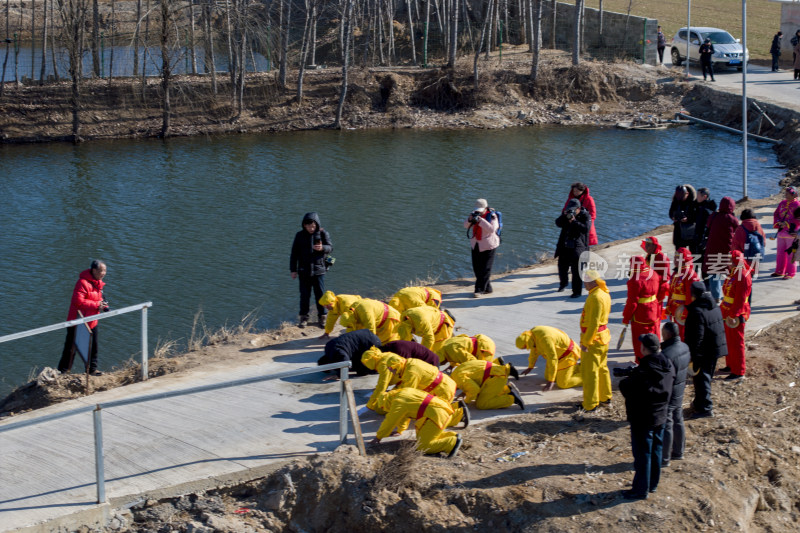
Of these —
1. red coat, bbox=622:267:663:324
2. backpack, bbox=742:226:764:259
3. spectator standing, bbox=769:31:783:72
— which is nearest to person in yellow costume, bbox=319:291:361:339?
red coat, bbox=622:267:663:324

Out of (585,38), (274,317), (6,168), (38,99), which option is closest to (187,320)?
(274,317)

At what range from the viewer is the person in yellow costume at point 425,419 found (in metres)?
8.13

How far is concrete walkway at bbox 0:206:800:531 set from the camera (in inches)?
286

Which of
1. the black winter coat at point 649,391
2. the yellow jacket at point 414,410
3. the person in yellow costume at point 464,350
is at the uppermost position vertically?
the black winter coat at point 649,391

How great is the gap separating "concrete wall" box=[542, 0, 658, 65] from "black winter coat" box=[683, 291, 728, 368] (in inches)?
1434

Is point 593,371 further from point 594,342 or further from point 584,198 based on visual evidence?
point 584,198

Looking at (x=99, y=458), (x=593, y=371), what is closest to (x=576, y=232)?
(x=593, y=371)

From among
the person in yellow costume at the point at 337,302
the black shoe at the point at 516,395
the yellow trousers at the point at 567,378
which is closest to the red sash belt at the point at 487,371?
the black shoe at the point at 516,395

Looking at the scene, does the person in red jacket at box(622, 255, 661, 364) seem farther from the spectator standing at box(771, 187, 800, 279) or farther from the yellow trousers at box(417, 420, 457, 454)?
the spectator standing at box(771, 187, 800, 279)

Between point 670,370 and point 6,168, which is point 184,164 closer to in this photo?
point 6,168

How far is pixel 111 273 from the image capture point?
1877 cm

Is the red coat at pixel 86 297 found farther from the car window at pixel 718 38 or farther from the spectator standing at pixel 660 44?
the spectator standing at pixel 660 44

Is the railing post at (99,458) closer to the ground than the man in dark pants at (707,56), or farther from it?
closer to the ground

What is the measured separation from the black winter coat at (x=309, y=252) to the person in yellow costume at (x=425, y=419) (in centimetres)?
468
